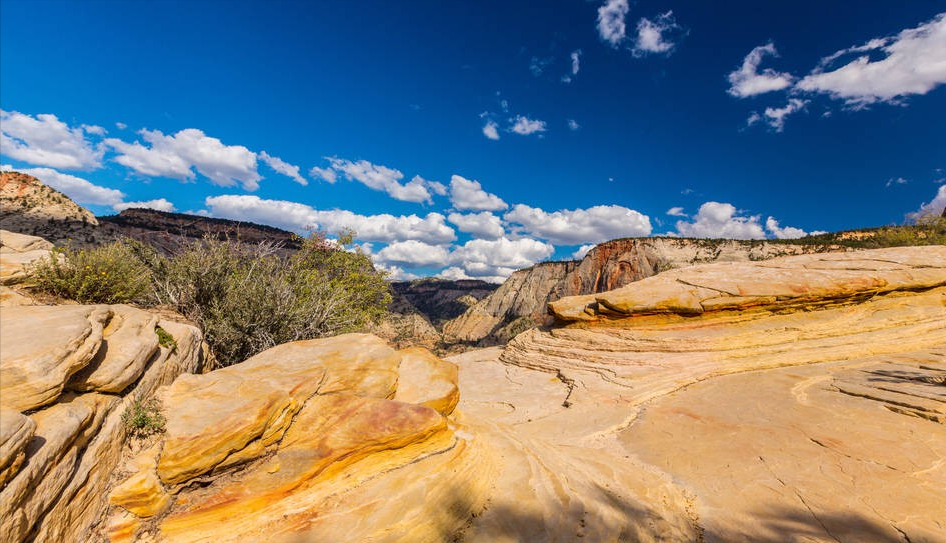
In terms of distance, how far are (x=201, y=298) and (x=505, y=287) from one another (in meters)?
141

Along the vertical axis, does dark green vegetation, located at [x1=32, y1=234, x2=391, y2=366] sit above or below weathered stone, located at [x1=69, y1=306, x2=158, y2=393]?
above

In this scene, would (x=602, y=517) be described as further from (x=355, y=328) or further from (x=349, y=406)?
(x=355, y=328)

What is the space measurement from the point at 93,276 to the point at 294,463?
17.2 feet

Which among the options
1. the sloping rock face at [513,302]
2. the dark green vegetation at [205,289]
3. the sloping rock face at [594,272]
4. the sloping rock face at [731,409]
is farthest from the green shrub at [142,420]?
the sloping rock face at [513,302]

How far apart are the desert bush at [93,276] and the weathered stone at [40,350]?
2.42m

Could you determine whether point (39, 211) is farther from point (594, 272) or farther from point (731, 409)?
point (594, 272)

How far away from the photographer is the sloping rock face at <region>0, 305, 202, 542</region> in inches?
123

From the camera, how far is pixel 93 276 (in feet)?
22.0

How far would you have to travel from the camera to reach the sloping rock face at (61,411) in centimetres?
314

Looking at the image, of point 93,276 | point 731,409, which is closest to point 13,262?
point 93,276

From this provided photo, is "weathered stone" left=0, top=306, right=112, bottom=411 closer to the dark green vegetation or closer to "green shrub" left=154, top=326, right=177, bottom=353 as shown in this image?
"green shrub" left=154, top=326, right=177, bottom=353

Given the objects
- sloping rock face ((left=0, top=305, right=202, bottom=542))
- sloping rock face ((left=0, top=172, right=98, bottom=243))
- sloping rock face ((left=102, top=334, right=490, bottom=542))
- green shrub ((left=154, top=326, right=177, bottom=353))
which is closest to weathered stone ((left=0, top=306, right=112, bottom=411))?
sloping rock face ((left=0, top=305, right=202, bottom=542))

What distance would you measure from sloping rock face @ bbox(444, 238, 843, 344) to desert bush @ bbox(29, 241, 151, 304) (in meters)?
20.8

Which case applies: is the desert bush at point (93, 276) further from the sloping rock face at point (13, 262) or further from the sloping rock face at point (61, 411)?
the sloping rock face at point (61, 411)
